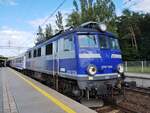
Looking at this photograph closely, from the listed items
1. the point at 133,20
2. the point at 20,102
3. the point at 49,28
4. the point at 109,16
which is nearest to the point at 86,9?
the point at 109,16

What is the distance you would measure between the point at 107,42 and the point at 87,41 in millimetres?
1043

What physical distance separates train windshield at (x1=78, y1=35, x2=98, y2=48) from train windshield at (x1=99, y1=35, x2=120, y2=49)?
347 millimetres

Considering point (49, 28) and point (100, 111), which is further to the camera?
point (49, 28)

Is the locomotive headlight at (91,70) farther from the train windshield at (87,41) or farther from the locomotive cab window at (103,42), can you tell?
the locomotive cab window at (103,42)

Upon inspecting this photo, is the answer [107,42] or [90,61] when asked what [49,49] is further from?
[90,61]

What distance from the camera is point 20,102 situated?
11.4 m

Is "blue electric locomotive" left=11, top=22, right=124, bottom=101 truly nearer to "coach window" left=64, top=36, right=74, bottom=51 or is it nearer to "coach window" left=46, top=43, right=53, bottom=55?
"coach window" left=64, top=36, right=74, bottom=51

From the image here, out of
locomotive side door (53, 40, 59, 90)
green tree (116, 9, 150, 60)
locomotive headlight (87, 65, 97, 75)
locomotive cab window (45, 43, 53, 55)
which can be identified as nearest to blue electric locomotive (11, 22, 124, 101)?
locomotive headlight (87, 65, 97, 75)

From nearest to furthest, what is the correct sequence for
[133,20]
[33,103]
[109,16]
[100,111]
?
[33,103], [100,111], [109,16], [133,20]

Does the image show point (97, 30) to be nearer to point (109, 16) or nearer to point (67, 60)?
point (67, 60)

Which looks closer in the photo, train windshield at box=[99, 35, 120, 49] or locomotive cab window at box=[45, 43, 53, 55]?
train windshield at box=[99, 35, 120, 49]

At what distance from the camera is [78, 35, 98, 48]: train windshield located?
1277 centimetres

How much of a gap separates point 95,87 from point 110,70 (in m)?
1.15

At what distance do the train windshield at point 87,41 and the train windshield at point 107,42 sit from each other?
0.35 m
